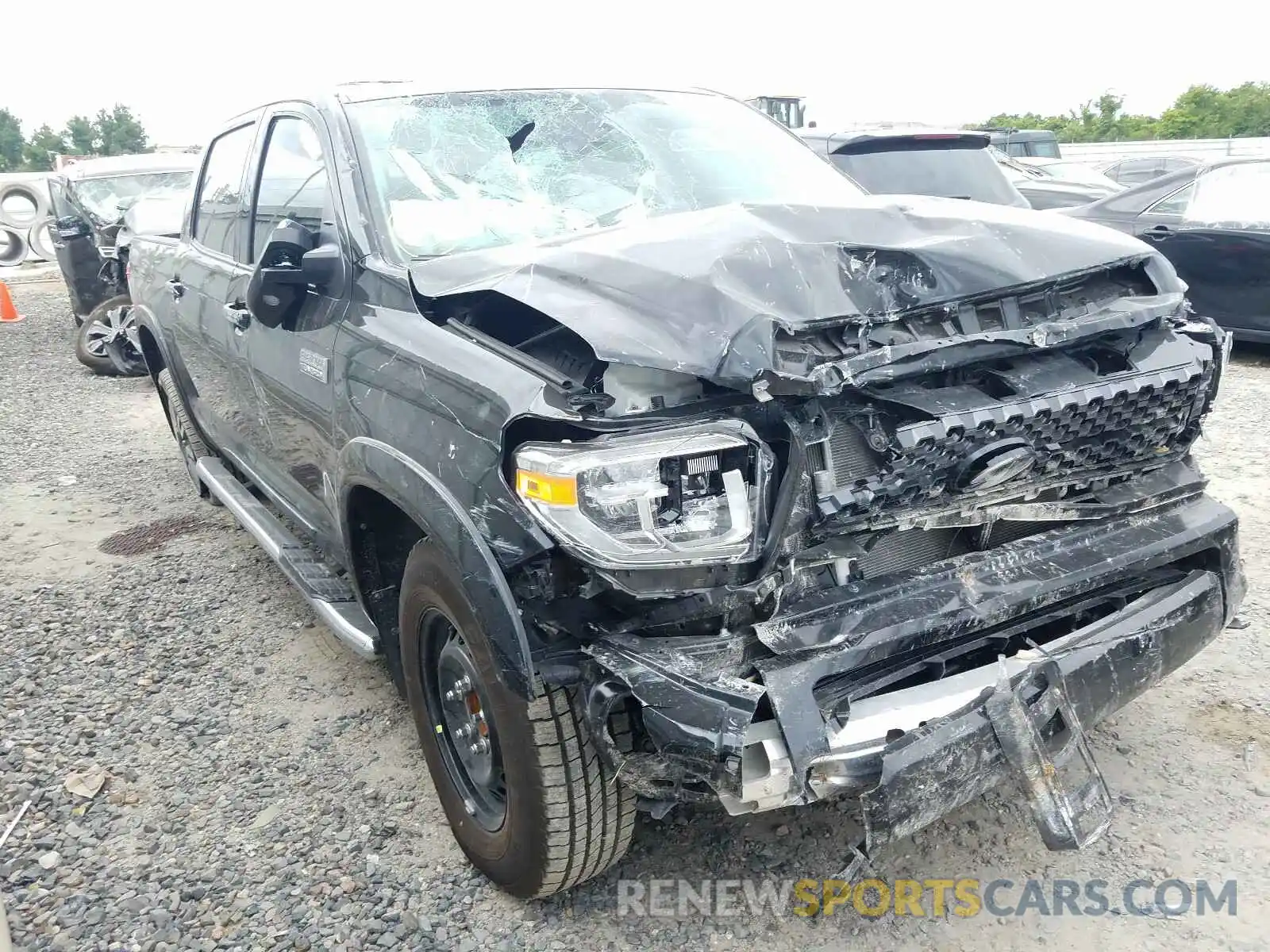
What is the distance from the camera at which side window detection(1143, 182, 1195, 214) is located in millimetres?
7441

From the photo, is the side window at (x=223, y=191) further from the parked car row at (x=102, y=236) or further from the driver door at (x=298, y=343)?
the parked car row at (x=102, y=236)

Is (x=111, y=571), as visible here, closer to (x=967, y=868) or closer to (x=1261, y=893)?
(x=967, y=868)

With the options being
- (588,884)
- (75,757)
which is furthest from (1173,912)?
(75,757)

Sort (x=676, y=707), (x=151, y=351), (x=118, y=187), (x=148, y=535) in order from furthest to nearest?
(x=118, y=187) < (x=151, y=351) < (x=148, y=535) < (x=676, y=707)

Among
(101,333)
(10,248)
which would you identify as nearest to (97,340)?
(101,333)

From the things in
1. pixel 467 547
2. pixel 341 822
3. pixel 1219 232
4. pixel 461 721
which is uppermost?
pixel 467 547

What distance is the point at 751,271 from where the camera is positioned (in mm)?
2211

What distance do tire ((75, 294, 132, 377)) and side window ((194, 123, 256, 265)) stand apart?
5.19m

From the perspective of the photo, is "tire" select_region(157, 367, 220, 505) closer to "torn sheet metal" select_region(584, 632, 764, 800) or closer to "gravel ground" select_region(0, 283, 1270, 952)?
"gravel ground" select_region(0, 283, 1270, 952)

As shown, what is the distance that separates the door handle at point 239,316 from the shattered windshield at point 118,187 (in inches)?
284

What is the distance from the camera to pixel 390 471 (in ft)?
8.07

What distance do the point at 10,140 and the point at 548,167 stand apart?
56.1 meters

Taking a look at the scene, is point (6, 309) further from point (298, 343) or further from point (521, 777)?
point (521, 777)

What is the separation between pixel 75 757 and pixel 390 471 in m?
1.71
